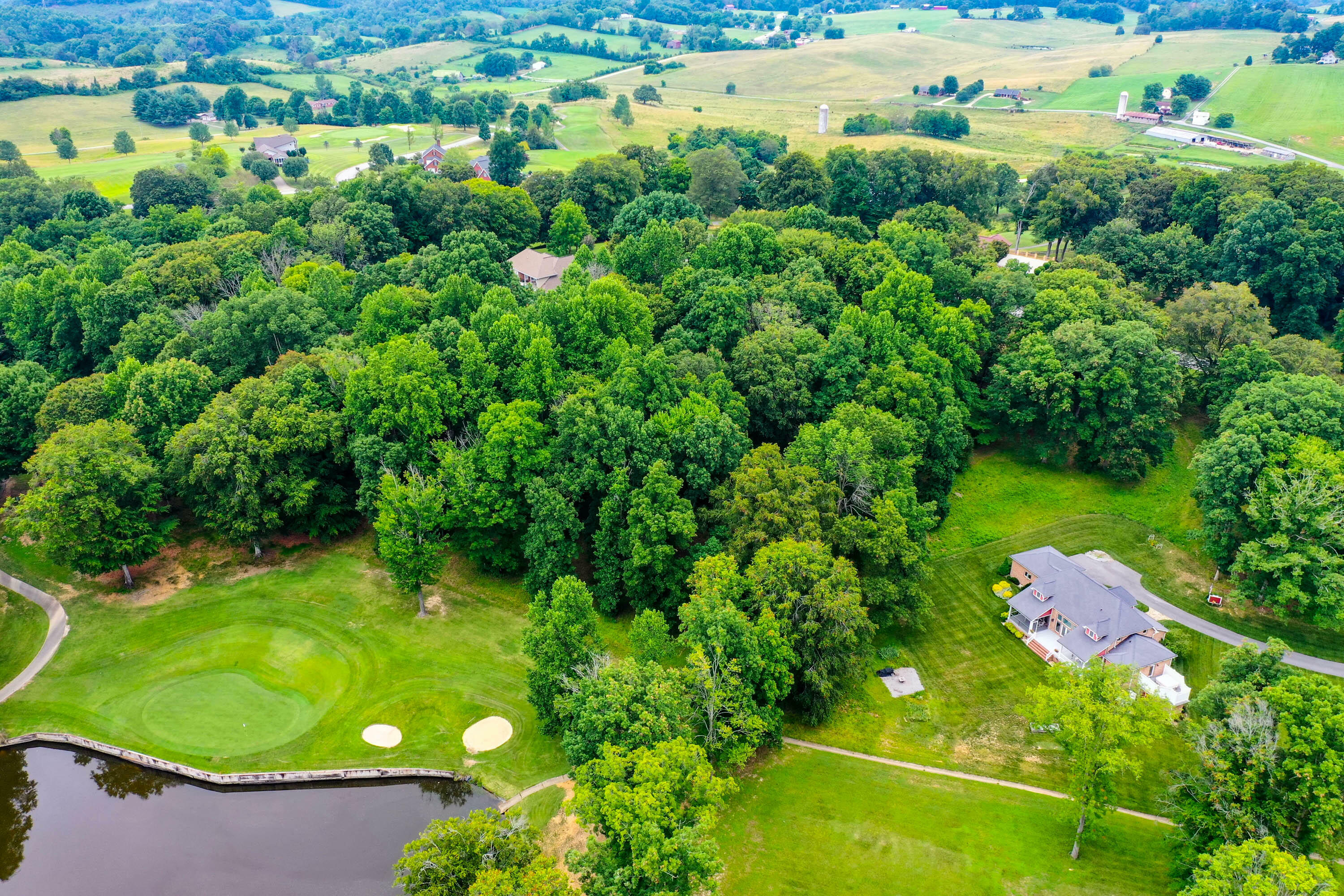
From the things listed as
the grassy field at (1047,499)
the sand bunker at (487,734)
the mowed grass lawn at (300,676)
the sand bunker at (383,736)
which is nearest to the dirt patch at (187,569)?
the mowed grass lawn at (300,676)

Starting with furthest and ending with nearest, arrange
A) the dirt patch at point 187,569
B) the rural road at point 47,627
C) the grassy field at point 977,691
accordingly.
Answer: the dirt patch at point 187,569 → the rural road at point 47,627 → the grassy field at point 977,691

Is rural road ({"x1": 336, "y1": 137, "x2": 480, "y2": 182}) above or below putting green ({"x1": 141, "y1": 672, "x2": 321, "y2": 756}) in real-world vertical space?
above

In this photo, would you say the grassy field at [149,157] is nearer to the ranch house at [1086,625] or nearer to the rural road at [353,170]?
the rural road at [353,170]

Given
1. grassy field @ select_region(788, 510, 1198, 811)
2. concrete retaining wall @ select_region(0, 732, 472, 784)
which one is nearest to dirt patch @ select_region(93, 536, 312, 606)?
concrete retaining wall @ select_region(0, 732, 472, 784)

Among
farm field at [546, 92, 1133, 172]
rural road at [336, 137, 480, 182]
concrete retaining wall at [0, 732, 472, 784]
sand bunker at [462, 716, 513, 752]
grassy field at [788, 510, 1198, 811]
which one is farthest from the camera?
farm field at [546, 92, 1133, 172]

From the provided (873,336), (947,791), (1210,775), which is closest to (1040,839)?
(947,791)

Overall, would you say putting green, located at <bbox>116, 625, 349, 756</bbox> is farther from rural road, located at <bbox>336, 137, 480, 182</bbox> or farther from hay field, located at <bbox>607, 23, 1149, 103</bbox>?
hay field, located at <bbox>607, 23, 1149, 103</bbox>
